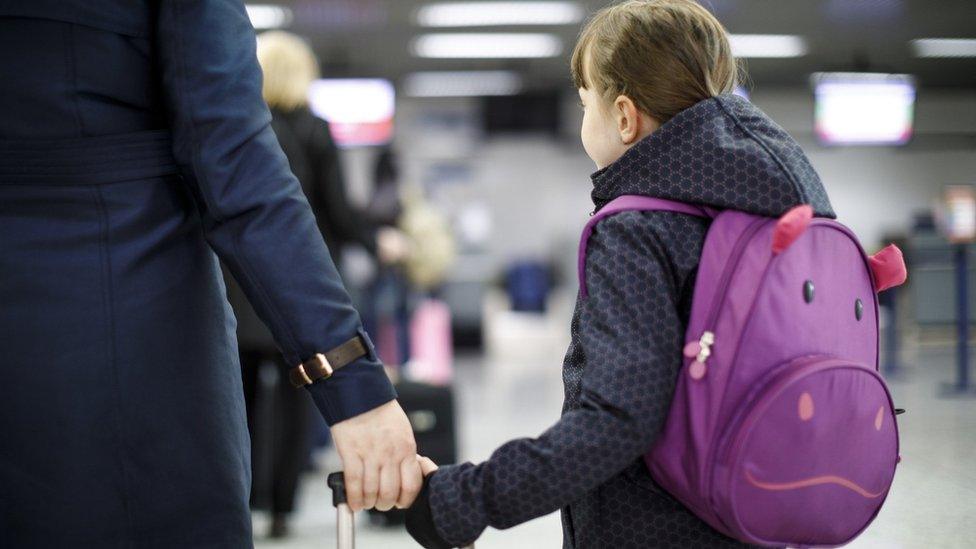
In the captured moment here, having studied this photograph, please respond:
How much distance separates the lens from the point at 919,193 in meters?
14.7

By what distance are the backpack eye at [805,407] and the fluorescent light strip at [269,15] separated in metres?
8.73

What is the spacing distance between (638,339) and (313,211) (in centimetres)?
241

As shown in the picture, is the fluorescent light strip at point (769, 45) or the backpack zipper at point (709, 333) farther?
the fluorescent light strip at point (769, 45)

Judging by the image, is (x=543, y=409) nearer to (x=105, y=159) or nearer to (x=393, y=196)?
(x=393, y=196)

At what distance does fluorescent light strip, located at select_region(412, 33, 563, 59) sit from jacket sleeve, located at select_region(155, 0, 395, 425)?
9743 mm

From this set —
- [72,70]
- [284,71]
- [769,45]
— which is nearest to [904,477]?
[72,70]

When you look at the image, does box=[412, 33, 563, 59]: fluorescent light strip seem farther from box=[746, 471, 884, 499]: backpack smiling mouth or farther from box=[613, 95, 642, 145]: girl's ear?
box=[746, 471, 884, 499]: backpack smiling mouth

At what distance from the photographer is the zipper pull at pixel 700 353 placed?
98 cm

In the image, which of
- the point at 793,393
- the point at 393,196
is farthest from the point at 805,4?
the point at 793,393

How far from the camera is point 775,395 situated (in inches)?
37.5

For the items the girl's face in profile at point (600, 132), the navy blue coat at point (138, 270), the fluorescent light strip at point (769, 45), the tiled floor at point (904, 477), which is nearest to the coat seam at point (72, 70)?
the navy blue coat at point (138, 270)

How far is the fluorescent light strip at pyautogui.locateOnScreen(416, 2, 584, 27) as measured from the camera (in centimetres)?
917

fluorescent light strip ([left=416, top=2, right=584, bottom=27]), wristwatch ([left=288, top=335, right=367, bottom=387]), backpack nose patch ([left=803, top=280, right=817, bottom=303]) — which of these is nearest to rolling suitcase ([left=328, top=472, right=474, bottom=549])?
wristwatch ([left=288, top=335, right=367, bottom=387])

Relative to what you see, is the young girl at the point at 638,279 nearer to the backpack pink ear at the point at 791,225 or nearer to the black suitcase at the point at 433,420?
the backpack pink ear at the point at 791,225
